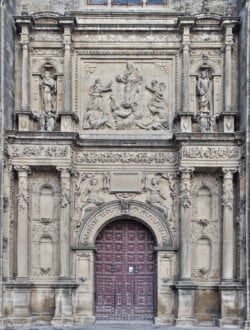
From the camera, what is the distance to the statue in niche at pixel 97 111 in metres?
19.7

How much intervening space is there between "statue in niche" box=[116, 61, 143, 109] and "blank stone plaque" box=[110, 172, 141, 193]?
181 cm

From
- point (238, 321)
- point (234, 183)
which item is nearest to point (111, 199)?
point (234, 183)

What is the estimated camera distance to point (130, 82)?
65.1ft

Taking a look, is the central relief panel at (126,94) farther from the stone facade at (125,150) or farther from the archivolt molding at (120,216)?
the archivolt molding at (120,216)

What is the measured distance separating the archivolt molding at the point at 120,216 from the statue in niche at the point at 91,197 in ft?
0.50

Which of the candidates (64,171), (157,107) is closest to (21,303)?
(64,171)

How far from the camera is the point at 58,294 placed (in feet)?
61.6

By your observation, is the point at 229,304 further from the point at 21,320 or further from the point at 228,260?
the point at 21,320

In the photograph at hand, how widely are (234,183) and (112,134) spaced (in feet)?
11.1

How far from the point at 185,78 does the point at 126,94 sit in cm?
161

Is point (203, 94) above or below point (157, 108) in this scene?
above

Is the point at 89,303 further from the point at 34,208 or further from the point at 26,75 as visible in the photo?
the point at 26,75

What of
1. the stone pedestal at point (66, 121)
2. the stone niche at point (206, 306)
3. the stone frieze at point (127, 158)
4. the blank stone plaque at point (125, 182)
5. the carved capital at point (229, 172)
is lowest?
the stone niche at point (206, 306)

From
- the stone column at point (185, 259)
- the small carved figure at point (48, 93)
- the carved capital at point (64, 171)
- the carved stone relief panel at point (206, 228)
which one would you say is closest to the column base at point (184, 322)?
→ the stone column at point (185, 259)
